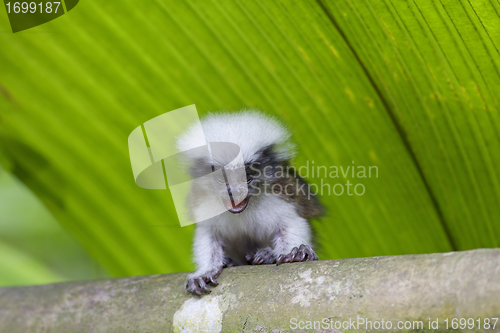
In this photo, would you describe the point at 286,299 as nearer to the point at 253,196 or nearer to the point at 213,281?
the point at 213,281

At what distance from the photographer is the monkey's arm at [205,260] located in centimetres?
135

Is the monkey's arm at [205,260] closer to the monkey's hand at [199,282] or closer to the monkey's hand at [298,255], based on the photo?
the monkey's hand at [199,282]

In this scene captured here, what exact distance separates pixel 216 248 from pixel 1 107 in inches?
35.8

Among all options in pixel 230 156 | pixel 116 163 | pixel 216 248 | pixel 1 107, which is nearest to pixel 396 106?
pixel 230 156

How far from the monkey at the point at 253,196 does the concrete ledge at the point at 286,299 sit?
278 millimetres

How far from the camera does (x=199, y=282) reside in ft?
4.41

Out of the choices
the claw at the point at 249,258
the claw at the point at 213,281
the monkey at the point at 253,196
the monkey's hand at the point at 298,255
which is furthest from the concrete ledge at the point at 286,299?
the claw at the point at 249,258

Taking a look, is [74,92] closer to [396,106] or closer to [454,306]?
[396,106]

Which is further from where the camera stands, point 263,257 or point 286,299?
point 263,257

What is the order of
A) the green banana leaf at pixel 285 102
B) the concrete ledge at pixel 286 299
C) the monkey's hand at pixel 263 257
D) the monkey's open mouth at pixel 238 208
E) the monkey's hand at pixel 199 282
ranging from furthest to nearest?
the monkey's hand at pixel 263 257, the monkey's open mouth at pixel 238 208, the green banana leaf at pixel 285 102, the monkey's hand at pixel 199 282, the concrete ledge at pixel 286 299

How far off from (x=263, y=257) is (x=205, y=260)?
0.24 metres

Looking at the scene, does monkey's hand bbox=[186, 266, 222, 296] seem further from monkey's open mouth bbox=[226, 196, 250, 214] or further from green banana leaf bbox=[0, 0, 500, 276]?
green banana leaf bbox=[0, 0, 500, 276]

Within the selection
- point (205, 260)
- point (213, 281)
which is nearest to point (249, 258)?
point (205, 260)

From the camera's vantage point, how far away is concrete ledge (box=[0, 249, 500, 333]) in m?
0.89
